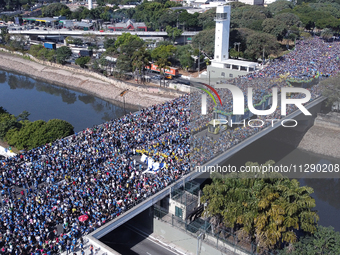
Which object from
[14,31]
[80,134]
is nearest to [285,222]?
[80,134]

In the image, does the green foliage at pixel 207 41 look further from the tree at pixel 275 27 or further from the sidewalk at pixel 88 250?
the sidewalk at pixel 88 250

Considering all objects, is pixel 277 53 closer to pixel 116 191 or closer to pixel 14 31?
pixel 116 191

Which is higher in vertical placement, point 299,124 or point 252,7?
point 252,7

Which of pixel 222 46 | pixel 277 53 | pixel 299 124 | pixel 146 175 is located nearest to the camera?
pixel 146 175

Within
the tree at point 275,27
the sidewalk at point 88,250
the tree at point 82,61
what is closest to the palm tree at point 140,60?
the tree at point 82,61

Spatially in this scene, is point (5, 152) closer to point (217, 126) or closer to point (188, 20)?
point (217, 126)

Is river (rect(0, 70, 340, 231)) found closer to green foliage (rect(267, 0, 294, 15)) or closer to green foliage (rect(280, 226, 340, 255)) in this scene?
green foliage (rect(280, 226, 340, 255))
